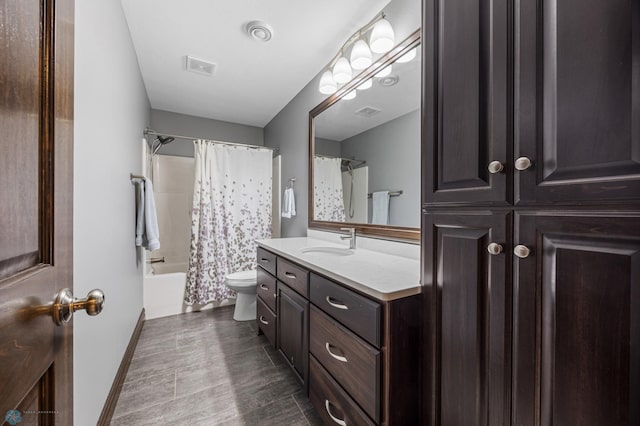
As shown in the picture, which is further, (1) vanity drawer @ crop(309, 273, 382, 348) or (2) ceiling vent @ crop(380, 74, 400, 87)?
(2) ceiling vent @ crop(380, 74, 400, 87)

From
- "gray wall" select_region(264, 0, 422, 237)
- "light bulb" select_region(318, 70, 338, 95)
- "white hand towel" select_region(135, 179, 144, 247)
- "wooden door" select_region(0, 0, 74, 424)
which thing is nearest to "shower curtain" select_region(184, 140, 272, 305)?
"gray wall" select_region(264, 0, 422, 237)

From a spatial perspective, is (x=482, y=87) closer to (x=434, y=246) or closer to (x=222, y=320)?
(x=434, y=246)

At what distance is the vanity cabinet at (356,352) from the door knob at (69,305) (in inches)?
31.0

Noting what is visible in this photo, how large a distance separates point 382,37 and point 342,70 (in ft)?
1.42

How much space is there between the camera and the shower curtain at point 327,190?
2150 mm

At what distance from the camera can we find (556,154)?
1.95ft

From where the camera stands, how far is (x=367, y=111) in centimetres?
183

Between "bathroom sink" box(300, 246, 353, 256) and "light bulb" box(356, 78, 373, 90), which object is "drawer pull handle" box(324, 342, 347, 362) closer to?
"bathroom sink" box(300, 246, 353, 256)

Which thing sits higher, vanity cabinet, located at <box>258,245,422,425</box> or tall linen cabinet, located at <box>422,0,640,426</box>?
tall linen cabinet, located at <box>422,0,640,426</box>

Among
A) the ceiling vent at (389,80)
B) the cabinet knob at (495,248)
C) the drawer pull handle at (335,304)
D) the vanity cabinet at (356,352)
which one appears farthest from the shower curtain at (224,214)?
the cabinet knob at (495,248)

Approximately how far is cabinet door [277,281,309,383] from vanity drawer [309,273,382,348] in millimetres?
167

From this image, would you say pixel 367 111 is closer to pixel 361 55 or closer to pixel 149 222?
pixel 361 55

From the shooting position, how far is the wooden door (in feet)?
1.16

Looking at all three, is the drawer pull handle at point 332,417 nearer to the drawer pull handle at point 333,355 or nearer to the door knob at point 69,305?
the drawer pull handle at point 333,355
